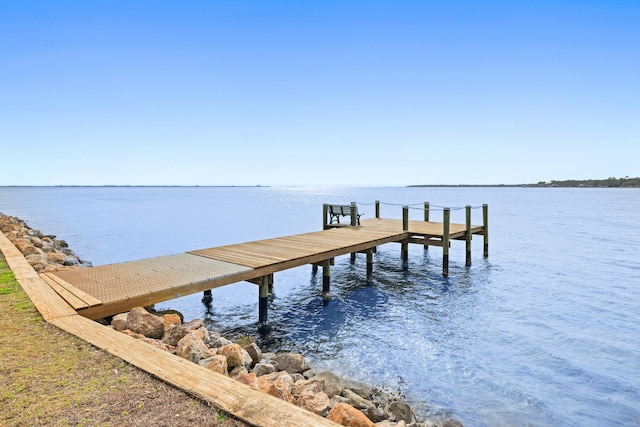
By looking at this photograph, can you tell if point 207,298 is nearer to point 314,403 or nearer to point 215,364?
point 215,364

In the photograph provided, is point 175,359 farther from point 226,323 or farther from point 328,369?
point 226,323

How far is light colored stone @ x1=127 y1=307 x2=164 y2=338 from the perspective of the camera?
214 inches

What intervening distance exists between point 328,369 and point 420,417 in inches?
75.0

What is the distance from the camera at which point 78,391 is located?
3.22m

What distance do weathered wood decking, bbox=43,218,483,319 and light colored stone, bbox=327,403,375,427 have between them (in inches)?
147

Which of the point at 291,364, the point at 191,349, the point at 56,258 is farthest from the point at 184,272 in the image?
the point at 56,258

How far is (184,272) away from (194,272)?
21 centimetres

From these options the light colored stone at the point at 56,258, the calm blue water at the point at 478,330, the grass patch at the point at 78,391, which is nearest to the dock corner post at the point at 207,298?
the calm blue water at the point at 478,330

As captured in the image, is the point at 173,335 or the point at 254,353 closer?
the point at 173,335

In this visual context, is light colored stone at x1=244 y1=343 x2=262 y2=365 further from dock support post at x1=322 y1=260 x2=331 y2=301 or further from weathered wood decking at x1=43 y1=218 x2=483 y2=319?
dock support post at x1=322 y1=260 x2=331 y2=301

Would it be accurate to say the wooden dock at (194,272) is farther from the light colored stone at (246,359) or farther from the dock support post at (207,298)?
the dock support post at (207,298)

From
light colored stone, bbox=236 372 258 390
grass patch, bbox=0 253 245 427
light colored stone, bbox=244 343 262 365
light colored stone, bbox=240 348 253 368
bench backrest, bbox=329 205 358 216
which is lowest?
light colored stone, bbox=244 343 262 365

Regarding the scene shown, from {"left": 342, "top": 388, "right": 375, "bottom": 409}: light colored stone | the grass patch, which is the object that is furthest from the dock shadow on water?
the grass patch

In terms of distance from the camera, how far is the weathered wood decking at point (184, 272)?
596 cm
